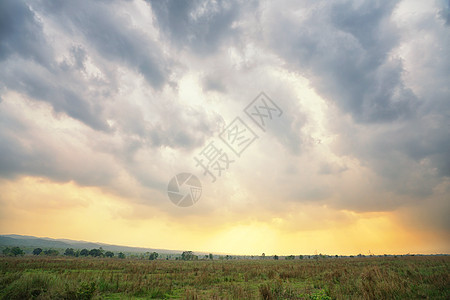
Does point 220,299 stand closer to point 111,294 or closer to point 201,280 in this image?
point 111,294

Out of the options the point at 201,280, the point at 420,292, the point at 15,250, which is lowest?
the point at 15,250

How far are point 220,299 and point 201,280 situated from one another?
10.3 meters

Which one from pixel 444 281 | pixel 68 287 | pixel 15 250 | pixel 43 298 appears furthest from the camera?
pixel 15 250

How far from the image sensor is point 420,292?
1115 cm

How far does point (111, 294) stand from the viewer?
44.1 feet

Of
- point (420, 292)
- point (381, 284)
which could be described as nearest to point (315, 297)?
point (381, 284)

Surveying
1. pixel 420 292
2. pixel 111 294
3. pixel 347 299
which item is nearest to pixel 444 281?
pixel 420 292

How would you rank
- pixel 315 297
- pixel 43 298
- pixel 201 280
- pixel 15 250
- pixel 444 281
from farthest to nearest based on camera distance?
pixel 15 250 → pixel 201 280 → pixel 444 281 → pixel 315 297 → pixel 43 298

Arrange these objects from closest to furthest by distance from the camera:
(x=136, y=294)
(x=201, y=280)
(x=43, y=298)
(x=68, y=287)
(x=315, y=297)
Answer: (x=43, y=298)
(x=68, y=287)
(x=315, y=297)
(x=136, y=294)
(x=201, y=280)

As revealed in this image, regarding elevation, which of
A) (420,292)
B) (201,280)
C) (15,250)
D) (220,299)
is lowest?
(15,250)

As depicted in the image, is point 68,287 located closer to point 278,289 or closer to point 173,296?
point 173,296

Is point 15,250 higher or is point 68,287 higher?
point 68,287

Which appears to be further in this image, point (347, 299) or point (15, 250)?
point (15, 250)

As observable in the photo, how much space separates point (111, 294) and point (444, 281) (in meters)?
20.7
